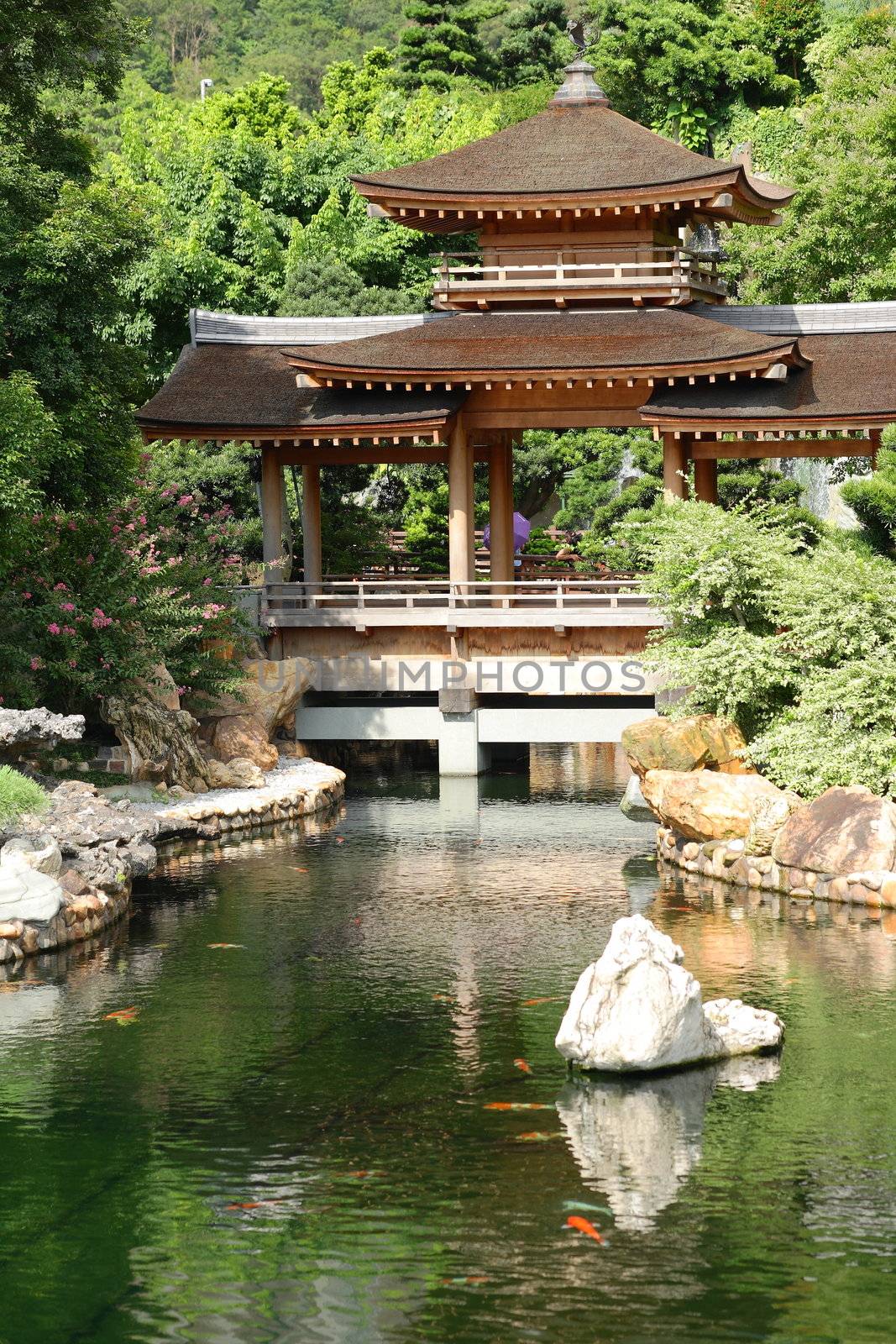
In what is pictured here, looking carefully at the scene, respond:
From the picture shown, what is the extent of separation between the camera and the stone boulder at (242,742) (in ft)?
89.1

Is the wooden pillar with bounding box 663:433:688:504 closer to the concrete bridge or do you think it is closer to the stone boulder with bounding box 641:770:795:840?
the concrete bridge

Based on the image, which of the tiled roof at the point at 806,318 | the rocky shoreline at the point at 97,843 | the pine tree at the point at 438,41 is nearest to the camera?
the rocky shoreline at the point at 97,843

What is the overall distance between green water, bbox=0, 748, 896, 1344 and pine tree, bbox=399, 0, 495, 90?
4874 centimetres

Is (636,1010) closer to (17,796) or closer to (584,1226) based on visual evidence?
(584,1226)

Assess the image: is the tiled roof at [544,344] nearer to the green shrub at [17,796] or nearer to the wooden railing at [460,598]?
the wooden railing at [460,598]

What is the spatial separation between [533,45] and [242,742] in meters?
48.0

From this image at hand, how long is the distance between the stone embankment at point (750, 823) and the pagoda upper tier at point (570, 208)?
10565mm

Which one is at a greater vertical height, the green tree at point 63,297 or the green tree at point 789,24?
the green tree at point 789,24

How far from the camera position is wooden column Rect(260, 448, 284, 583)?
100 ft

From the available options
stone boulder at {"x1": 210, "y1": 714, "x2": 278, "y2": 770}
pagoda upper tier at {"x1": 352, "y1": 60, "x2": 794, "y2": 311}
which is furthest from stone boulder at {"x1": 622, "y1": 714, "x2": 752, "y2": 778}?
pagoda upper tier at {"x1": 352, "y1": 60, "x2": 794, "y2": 311}

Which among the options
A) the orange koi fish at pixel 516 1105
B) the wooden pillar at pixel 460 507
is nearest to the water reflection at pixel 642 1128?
the orange koi fish at pixel 516 1105

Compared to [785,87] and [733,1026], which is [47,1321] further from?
[785,87]

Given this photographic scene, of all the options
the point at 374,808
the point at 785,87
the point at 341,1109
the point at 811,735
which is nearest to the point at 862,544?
the point at 811,735

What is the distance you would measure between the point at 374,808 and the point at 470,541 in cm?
546
